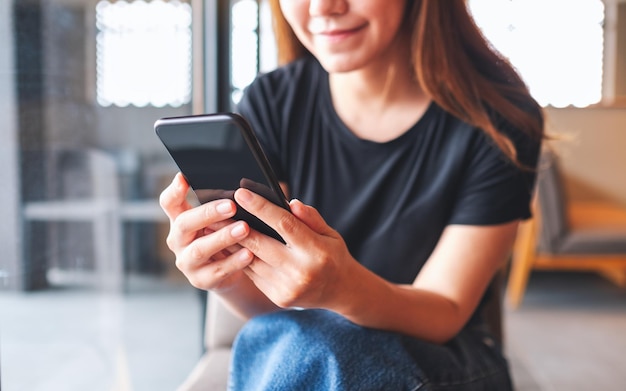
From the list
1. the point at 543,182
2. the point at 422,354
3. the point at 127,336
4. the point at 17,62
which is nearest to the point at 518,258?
the point at 543,182

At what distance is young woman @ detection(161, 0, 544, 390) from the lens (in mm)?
593

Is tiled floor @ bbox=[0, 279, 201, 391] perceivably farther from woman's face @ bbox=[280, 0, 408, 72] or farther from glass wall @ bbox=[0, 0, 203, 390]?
woman's face @ bbox=[280, 0, 408, 72]

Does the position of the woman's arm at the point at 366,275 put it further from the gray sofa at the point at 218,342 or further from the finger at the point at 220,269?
the gray sofa at the point at 218,342

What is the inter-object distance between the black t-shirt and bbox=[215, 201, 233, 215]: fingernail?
1.07 feet

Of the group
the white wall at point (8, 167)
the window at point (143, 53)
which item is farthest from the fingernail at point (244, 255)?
the window at point (143, 53)

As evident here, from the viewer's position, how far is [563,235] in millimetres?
2637

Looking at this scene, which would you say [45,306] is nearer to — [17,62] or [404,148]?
[17,62]

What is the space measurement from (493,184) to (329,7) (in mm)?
301

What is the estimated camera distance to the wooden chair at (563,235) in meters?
2.59

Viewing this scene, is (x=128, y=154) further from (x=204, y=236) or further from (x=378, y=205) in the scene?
(x=204, y=236)

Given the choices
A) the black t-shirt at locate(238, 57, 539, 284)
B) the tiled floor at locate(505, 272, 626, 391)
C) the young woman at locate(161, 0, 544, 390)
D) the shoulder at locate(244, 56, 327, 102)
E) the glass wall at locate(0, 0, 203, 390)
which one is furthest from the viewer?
the tiled floor at locate(505, 272, 626, 391)

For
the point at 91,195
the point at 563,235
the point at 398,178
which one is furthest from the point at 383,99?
the point at 563,235

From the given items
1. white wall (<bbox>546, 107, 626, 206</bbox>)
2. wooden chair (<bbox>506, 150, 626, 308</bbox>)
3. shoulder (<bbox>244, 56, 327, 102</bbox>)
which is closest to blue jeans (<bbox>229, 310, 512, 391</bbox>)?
shoulder (<bbox>244, 56, 327, 102</bbox>)

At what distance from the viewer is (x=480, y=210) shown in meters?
0.80
